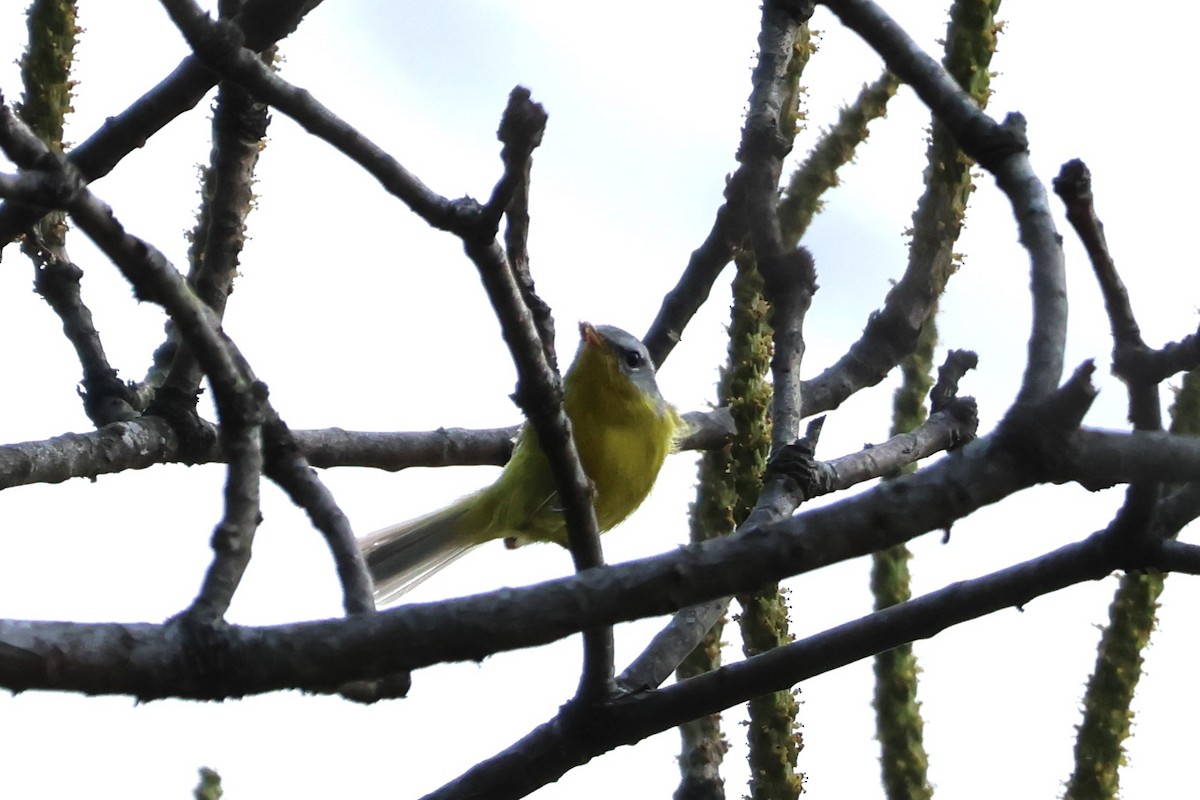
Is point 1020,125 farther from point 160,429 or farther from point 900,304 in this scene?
point 160,429

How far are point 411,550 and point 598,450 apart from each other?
1.12m

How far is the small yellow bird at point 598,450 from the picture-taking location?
4.78 meters

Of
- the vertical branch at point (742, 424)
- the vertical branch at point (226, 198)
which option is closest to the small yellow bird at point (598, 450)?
the vertical branch at point (742, 424)

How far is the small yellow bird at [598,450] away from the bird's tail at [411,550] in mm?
84

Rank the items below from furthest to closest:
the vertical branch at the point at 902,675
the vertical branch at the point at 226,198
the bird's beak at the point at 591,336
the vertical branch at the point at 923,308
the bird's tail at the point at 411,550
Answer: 1. the bird's tail at the point at 411,550
2. the bird's beak at the point at 591,336
3. the vertical branch at the point at 902,675
4. the vertical branch at the point at 923,308
5. the vertical branch at the point at 226,198

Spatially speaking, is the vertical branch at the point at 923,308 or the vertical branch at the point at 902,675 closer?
the vertical branch at the point at 923,308

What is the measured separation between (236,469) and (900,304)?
7.39 ft

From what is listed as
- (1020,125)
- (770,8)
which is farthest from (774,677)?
(770,8)

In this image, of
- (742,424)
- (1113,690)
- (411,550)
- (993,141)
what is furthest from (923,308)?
(411,550)

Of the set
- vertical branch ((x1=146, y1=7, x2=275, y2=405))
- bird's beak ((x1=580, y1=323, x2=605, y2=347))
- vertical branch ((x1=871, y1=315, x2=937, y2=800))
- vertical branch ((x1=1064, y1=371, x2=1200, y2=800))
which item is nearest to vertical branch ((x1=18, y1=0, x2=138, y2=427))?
vertical branch ((x1=146, y1=7, x2=275, y2=405))

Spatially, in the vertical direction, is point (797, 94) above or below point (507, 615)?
above

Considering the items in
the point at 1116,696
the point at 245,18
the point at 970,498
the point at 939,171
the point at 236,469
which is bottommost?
the point at 970,498

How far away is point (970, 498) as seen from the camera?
6.40 feet

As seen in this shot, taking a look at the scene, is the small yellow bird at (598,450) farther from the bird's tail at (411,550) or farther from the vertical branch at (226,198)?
the vertical branch at (226,198)
